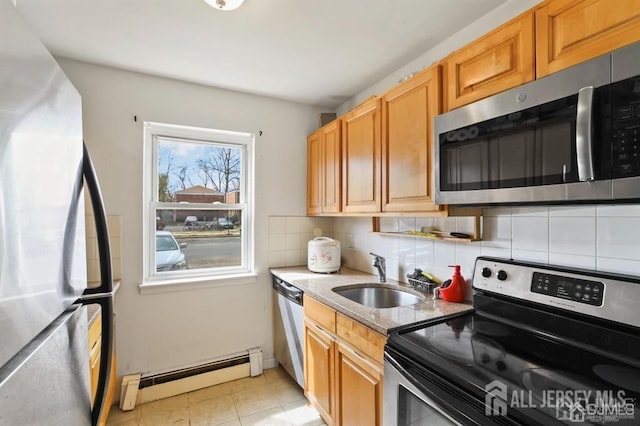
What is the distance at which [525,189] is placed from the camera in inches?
41.8

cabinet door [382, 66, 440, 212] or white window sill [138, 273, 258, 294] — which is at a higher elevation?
cabinet door [382, 66, 440, 212]

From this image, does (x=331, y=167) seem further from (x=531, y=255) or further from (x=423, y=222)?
(x=531, y=255)

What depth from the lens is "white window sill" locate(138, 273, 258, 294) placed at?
2213 millimetres

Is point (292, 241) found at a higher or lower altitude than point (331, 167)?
lower

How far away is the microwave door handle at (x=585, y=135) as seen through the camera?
872mm

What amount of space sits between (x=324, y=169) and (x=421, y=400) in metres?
1.80

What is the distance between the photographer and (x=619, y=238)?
3.66 ft

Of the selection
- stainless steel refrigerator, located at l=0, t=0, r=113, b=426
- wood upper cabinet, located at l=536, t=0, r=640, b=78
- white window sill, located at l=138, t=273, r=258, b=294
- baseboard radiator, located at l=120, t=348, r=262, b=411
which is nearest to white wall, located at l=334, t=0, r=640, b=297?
wood upper cabinet, located at l=536, t=0, r=640, b=78

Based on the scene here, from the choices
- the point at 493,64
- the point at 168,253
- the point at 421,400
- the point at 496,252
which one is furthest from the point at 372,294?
the point at 168,253

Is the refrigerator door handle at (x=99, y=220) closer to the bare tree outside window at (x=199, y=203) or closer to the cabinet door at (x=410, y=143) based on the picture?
the cabinet door at (x=410, y=143)

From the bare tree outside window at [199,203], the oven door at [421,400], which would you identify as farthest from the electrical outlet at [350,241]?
the oven door at [421,400]

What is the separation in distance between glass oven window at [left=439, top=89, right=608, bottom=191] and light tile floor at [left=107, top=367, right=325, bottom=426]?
1.78 m

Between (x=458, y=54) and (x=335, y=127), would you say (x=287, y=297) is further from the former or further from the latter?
(x=458, y=54)

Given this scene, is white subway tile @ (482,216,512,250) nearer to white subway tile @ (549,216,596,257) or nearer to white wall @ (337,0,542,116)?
white subway tile @ (549,216,596,257)
